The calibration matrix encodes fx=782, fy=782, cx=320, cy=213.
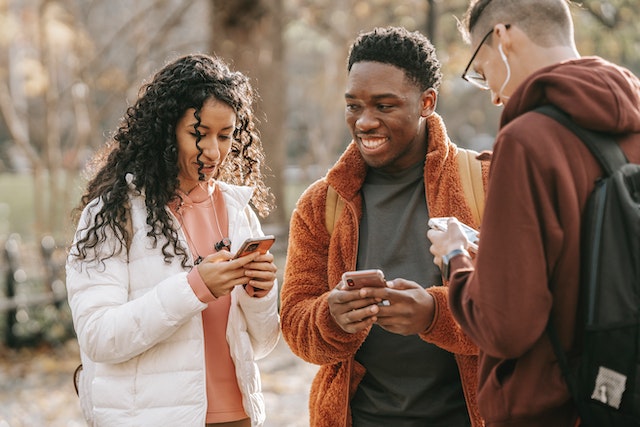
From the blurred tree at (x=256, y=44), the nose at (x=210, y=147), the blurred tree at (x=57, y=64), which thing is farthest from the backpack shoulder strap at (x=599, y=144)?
the blurred tree at (x=57, y=64)

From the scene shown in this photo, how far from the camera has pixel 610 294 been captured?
190 centimetres

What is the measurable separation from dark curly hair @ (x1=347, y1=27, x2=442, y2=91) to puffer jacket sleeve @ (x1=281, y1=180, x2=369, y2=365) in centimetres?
52

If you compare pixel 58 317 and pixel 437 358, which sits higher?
pixel 437 358

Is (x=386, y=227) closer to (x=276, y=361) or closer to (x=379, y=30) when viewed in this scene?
(x=379, y=30)

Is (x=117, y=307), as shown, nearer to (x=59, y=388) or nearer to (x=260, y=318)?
(x=260, y=318)

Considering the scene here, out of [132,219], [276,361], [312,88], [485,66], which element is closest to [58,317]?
[276,361]

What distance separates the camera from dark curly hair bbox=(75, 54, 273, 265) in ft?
9.09

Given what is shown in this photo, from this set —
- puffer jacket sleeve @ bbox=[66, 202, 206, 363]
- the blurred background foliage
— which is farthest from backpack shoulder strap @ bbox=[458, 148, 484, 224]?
the blurred background foliage

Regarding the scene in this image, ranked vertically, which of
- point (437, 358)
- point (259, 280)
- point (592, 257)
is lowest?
point (437, 358)

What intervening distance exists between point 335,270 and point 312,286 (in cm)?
11

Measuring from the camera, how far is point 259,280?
2.82 metres

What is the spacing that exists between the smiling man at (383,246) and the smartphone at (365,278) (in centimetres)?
9

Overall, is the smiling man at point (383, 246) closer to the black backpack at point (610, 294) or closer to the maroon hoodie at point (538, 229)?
the maroon hoodie at point (538, 229)

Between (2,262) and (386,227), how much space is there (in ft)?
24.8
